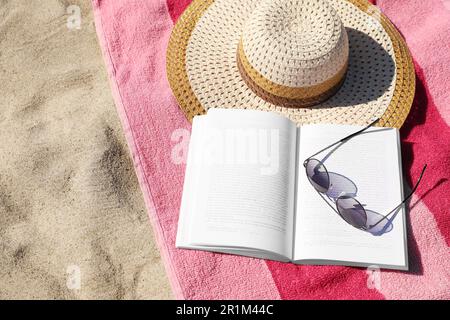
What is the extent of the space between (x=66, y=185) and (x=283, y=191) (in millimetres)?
541

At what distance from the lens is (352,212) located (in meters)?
1.00

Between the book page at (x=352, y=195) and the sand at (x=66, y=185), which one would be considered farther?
the sand at (x=66, y=185)

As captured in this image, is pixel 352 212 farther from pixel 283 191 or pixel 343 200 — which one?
pixel 283 191

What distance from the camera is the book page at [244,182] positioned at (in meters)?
0.96

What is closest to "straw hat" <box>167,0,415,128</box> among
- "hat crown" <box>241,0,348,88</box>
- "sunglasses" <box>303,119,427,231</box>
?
"hat crown" <box>241,0,348,88</box>

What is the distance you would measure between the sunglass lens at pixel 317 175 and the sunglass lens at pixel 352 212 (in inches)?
1.8

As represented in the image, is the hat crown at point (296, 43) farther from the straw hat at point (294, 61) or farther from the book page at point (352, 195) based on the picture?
the book page at point (352, 195)

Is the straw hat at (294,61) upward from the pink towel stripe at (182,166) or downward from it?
upward

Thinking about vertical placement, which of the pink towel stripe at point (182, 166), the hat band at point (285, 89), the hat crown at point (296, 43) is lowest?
the pink towel stripe at point (182, 166)

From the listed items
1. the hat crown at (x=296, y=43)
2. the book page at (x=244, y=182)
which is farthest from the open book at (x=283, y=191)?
the hat crown at (x=296, y=43)

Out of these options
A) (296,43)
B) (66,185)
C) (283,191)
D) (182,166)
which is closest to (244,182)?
(283,191)

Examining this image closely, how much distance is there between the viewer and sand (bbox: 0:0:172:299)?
1.09 m
